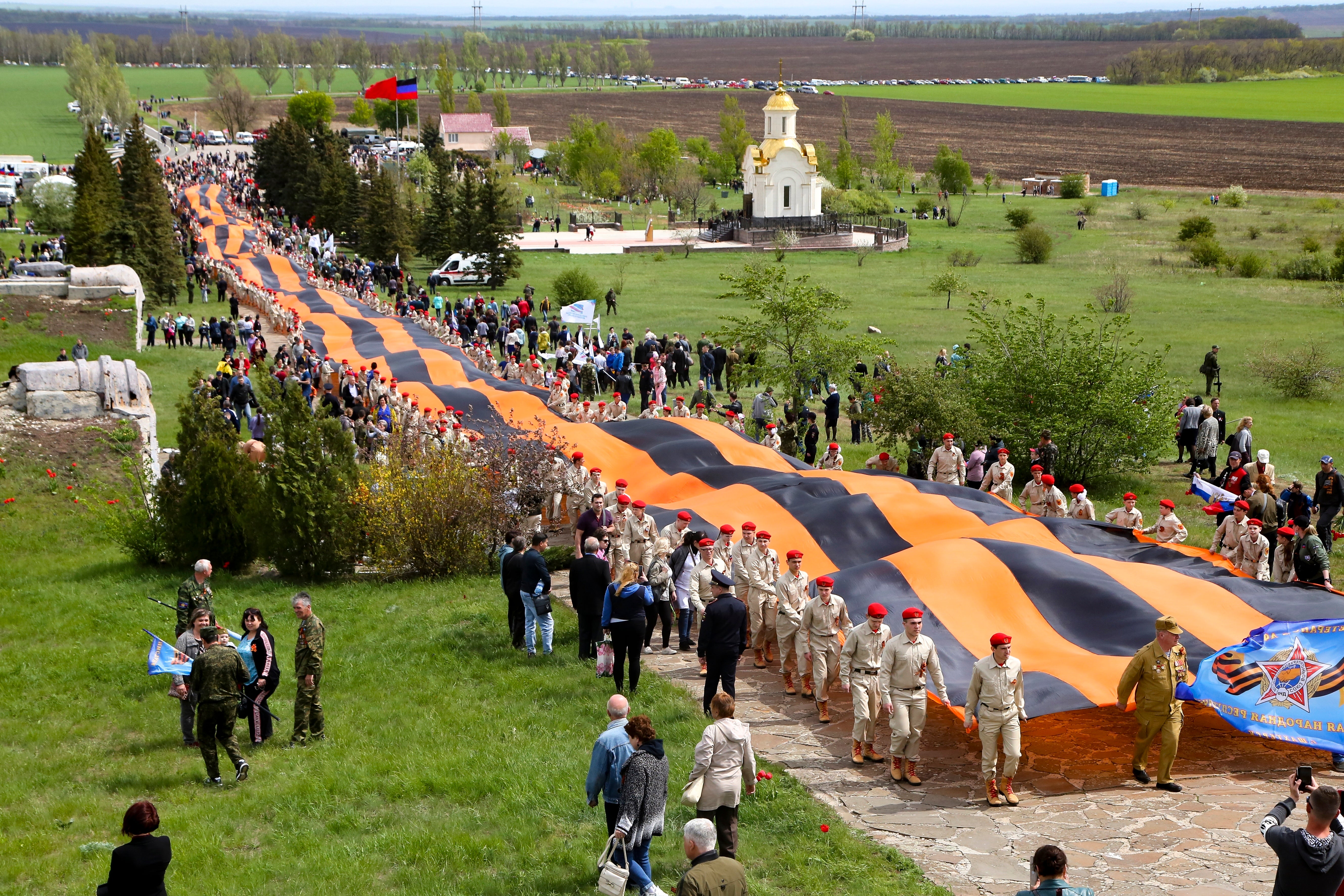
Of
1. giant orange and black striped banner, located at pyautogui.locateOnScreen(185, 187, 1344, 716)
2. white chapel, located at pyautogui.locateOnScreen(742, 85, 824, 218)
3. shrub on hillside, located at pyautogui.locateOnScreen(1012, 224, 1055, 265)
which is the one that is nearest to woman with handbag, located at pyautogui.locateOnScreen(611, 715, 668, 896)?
giant orange and black striped banner, located at pyautogui.locateOnScreen(185, 187, 1344, 716)

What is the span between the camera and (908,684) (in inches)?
397

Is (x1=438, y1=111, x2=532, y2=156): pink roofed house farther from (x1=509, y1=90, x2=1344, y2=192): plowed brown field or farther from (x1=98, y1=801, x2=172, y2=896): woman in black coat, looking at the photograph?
(x1=98, y1=801, x2=172, y2=896): woman in black coat

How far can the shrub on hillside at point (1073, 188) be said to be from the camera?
8112cm

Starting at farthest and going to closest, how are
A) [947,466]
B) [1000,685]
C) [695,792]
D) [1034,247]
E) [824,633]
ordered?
[1034,247] < [947,466] < [824,633] < [1000,685] < [695,792]

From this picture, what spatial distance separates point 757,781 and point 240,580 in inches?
367

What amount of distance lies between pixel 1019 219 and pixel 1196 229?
9.83 meters

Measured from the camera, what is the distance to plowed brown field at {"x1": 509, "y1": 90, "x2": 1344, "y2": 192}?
95.5 m

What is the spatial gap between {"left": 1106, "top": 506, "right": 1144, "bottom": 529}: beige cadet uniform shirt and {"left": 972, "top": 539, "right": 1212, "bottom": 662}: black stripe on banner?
8.20 ft

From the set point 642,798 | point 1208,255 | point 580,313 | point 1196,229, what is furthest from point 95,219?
point 1196,229

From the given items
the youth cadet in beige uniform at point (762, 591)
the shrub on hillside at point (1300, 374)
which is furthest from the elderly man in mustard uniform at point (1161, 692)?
the shrub on hillside at point (1300, 374)

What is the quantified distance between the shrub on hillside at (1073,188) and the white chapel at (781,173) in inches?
1004

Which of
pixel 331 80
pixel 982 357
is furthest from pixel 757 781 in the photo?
pixel 331 80

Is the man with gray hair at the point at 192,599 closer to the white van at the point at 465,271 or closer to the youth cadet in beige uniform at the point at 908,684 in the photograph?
the youth cadet in beige uniform at the point at 908,684

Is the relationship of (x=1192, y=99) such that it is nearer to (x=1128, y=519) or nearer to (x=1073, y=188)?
(x=1073, y=188)
